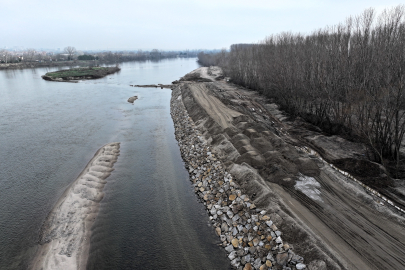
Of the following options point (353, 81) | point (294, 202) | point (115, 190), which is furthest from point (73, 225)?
point (353, 81)

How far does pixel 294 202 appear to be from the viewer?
12.7 meters

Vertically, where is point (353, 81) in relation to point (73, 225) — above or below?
above

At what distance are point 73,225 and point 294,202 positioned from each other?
11.9 m

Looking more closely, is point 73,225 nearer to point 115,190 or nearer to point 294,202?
point 115,190

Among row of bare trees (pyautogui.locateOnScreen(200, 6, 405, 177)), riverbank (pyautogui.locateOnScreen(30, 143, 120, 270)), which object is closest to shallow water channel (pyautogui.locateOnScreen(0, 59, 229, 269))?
riverbank (pyautogui.locateOnScreen(30, 143, 120, 270))

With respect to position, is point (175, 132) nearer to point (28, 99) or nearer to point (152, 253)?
point (152, 253)

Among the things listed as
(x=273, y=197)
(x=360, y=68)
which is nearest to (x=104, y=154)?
(x=273, y=197)

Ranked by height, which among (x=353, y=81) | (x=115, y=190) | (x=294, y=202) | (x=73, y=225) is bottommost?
(x=73, y=225)

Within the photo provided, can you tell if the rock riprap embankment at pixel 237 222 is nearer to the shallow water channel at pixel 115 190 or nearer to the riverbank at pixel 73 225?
the shallow water channel at pixel 115 190

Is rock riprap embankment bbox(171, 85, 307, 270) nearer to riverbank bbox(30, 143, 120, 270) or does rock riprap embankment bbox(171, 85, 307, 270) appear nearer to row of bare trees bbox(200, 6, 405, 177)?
riverbank bbox(30, 143, 120, 270)

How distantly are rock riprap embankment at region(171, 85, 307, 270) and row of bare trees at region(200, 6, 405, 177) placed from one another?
1017 centimetres

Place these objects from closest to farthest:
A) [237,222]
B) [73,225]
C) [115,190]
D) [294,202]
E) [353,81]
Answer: [237,222] → [294,202] → [73,225] → [115,190] → [353,81]

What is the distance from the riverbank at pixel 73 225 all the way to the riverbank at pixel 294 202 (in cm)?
673

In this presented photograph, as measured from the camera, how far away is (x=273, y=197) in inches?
505
